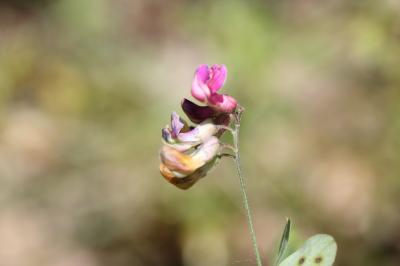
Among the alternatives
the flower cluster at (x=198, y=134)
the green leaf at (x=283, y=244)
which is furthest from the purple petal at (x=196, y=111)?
the green leaf at (x=283, y=244)

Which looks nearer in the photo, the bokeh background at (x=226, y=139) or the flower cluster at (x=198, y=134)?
the flower cluster at (x=198, y=134)

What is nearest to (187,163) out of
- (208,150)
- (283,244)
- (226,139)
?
(208,150)

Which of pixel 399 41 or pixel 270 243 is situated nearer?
pixel 270 243

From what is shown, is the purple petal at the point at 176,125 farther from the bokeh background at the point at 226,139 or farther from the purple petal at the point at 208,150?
the bokeh background at the point at 226,139

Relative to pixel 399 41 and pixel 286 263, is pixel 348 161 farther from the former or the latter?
pixel 286 263

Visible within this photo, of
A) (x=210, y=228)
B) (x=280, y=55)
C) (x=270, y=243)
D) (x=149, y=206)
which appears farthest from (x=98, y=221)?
(x=280, y=55)

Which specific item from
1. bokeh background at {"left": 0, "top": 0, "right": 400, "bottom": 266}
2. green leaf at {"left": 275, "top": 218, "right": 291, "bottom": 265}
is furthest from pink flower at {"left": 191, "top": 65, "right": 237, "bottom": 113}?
bokeh background at {"left": 0, "top": 0, "right": 400, "bottom": 266}
